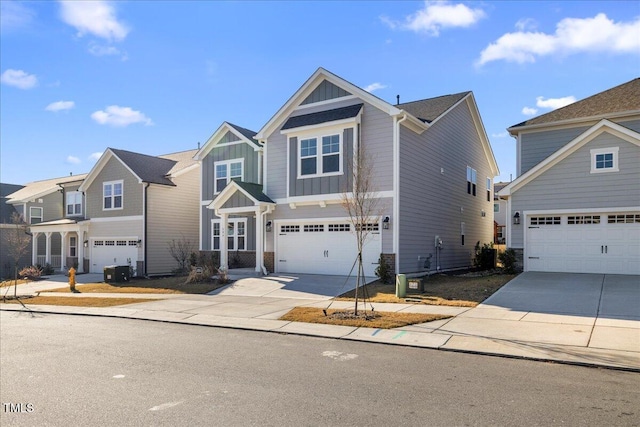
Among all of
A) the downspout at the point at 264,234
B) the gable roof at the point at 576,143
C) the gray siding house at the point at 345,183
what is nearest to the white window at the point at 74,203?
the gray siding house at the point at 345,183

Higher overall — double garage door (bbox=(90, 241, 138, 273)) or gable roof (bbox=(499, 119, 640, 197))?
gable roof (bbox=(499, 119, 640, 197))

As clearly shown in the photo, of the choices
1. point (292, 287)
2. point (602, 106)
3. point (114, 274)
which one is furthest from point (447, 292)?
point (114, 274)

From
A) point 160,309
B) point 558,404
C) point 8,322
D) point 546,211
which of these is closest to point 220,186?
point 160,309

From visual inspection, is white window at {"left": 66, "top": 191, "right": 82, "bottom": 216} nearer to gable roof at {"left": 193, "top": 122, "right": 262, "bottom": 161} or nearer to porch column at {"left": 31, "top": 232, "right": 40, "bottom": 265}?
porch column at {"left": 31, "top": 232, "right": 40, "bottom": 265}

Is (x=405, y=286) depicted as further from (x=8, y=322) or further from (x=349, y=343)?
(x=8, y=322)

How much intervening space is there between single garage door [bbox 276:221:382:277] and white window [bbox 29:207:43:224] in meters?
24.5

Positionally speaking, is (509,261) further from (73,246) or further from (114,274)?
(73,246)

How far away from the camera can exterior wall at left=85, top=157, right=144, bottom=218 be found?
28.5m

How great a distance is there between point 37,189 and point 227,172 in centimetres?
2286

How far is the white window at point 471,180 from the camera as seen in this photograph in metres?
26.8

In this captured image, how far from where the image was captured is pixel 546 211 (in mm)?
19000

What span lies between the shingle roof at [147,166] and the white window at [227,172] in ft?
15.1

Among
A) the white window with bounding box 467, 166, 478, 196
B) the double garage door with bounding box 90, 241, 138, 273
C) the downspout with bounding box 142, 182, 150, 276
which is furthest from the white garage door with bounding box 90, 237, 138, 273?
the white window with bounding box 467, 166, 478, 196

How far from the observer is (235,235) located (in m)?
25.2
